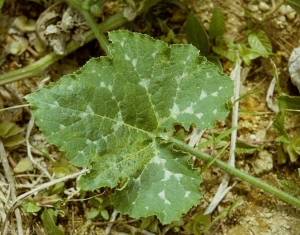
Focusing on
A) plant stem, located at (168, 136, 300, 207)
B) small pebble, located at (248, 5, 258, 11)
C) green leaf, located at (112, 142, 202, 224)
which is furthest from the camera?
small pebble, located at (248, 5, 258, 11)

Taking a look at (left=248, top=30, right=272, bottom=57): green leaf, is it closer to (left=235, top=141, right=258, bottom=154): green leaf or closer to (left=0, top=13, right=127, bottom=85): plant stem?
(left=235, top=141, right=258, bottom=154): green leaf

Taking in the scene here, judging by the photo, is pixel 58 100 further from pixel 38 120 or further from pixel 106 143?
pixel 106 143

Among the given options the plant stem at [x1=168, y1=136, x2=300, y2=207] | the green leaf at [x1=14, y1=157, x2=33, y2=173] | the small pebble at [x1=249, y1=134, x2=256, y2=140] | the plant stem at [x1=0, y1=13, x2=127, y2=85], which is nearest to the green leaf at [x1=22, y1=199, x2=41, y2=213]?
the green leaf at [x1=14, y1=157, x2=33, y2=173]

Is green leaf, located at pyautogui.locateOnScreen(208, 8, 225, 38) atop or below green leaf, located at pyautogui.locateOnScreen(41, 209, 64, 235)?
atop

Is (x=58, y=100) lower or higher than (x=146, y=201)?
higher

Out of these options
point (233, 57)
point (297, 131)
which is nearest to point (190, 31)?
point (233, 57)

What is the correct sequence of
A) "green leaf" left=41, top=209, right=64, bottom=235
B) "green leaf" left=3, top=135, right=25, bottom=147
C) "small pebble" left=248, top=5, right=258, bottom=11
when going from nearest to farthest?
1. "green leaf" left=41, top=209, right=64, bottom=235
2. "green leaf" left=3, top=135, right=25, bottom=147
3. "small pebble" left=248, top=5, right=258, bottom=11

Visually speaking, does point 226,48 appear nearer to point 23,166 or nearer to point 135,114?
point 135,114

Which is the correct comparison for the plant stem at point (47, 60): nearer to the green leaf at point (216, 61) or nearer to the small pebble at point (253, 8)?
the green leaf at point (216, 61)
